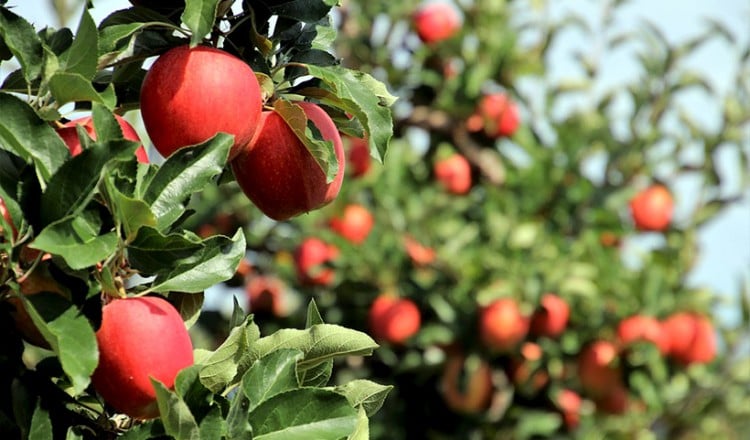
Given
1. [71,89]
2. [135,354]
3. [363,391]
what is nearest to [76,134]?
[71,89]

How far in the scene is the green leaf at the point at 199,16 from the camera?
30.2 inches

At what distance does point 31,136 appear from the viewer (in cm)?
68

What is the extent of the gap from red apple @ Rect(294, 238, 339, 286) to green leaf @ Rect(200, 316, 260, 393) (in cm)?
226

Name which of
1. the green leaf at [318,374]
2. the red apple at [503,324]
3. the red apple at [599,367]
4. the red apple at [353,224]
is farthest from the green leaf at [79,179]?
the red apple at [353,224]

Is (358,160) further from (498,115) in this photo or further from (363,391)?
(363,391)

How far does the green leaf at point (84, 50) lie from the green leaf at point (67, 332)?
154 millimetres

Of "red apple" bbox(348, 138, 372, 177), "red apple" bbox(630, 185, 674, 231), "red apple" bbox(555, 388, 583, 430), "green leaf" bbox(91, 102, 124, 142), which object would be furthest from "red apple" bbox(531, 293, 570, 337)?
"green leaf" bbox(91, 102, 124, 142)

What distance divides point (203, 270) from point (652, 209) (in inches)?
96.5

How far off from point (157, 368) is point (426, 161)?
8.76ft

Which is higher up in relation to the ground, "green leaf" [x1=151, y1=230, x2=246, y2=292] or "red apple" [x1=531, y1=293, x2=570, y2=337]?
"green leaf" [x1=151, y1=230, x2=246, y2=292]

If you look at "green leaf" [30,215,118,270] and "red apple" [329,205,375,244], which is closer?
"green leaf" [30,215,118,270]

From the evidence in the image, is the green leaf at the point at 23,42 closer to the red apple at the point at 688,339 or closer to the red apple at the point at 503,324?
the red apple at the point at 503,324

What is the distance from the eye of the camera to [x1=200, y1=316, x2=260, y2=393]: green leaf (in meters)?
0.76

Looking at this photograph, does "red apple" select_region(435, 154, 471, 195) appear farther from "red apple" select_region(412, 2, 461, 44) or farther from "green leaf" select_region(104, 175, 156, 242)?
"green leaf" select_region(104, 175, 156, 242)
